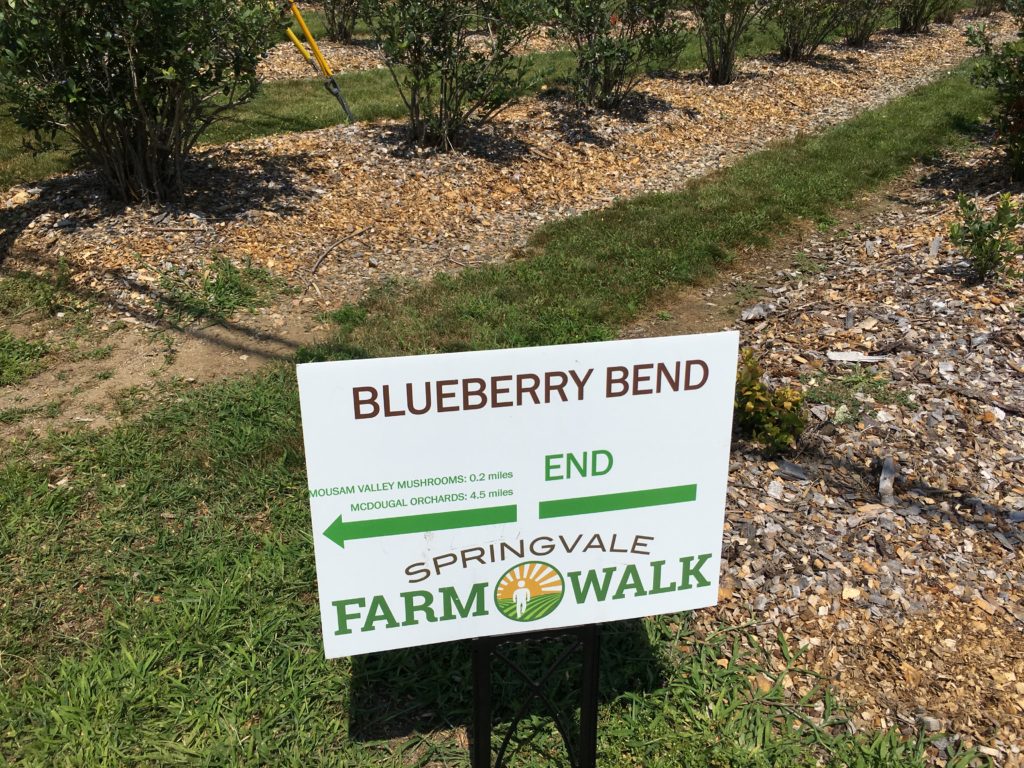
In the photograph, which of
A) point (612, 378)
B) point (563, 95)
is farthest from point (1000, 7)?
point (612, 378)

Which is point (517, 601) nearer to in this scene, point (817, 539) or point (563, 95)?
point (817, 539)

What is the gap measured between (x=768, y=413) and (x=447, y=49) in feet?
17.5

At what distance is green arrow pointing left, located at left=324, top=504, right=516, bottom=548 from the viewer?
1.92 metres

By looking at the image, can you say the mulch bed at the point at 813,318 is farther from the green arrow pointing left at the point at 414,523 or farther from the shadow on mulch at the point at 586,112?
the green arrow pointing left at the point at 414,523

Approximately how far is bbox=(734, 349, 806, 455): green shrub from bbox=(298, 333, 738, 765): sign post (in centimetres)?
172

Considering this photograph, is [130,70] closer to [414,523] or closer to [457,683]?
[457,683]

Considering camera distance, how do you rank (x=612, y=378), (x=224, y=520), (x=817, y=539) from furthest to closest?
1. (x=224, y=520)
2. (x=817, y=539)
3. (x=612, y=378)

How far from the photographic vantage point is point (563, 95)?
10.1 meters

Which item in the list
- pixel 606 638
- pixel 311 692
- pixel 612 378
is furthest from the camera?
pixel 606 638

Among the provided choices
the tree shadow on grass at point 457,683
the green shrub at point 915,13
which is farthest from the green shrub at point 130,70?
the green shrub at point 915,13

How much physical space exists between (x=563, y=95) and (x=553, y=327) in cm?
596

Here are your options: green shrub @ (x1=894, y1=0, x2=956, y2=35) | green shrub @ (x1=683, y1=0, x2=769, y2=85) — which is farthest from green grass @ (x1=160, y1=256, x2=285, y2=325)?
green shrub @ (x1=894, y1=0, x2=956, y2=35)

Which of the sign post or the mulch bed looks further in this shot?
the mulch bed

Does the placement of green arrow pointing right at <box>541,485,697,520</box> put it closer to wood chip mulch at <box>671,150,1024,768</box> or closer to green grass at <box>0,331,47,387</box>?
wood chip mulch at <box>671,150,1024,768</box>
